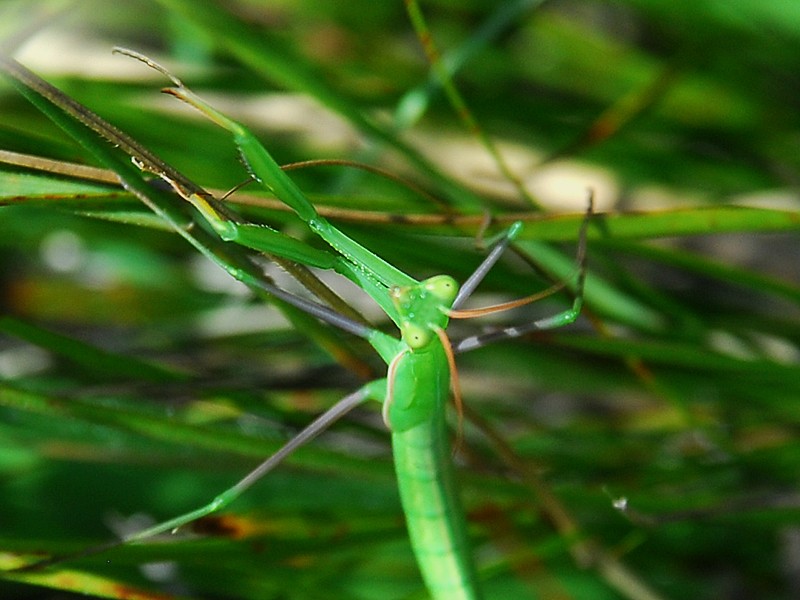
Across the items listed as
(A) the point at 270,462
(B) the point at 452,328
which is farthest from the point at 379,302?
(B) the point at 452,328

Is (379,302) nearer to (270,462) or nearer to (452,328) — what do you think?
(270,462)

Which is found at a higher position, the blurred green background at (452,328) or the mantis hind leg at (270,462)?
the blurred green background at (452,328)

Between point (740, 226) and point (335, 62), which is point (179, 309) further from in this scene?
point (740, 226)

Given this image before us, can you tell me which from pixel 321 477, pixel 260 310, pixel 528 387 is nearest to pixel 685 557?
pixel 528 387

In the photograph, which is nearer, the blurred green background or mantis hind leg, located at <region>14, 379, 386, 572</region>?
mantis hind leg, located at <region>14, 379, 386, 572</region>

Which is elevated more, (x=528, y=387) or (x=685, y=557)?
(x=528, y=387)
